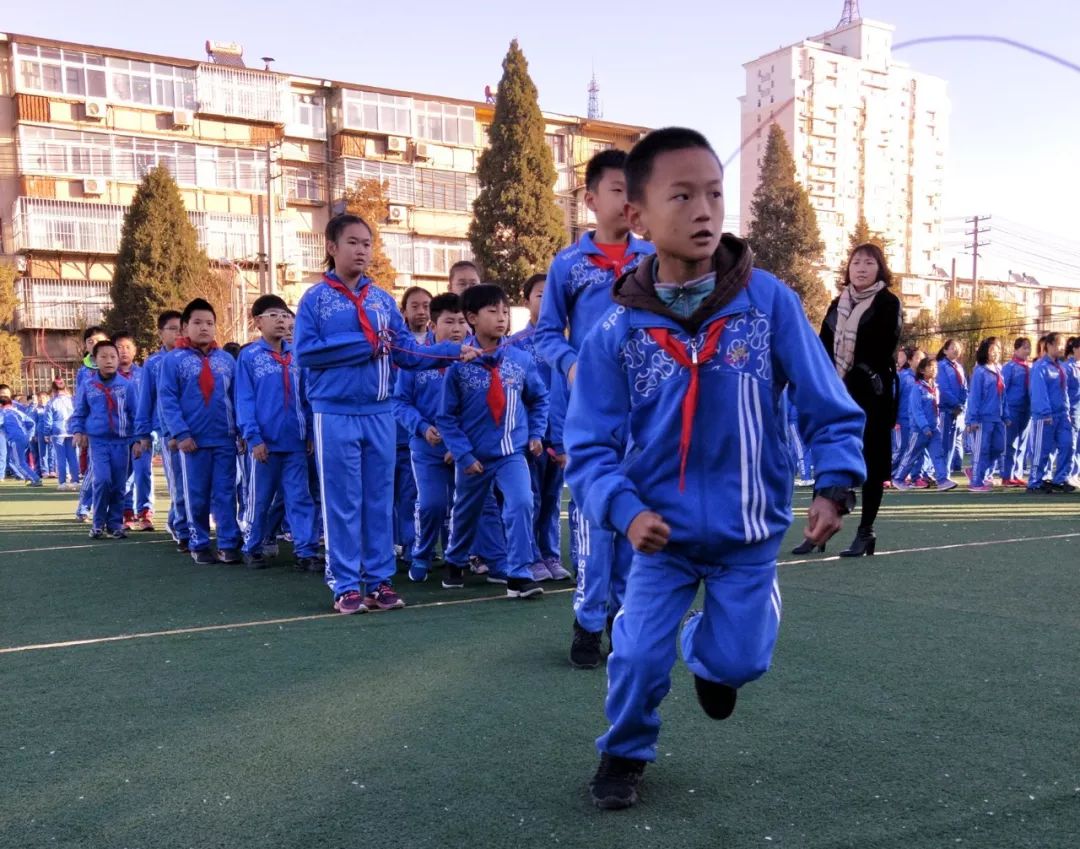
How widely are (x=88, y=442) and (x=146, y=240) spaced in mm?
27596

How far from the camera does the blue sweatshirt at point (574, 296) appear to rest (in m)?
4.36

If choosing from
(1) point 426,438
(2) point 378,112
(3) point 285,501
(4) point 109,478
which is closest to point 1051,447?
(1) point 426,438

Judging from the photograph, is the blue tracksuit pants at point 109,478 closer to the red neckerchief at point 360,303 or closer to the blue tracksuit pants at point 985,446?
the red neckerchief at point 360,303

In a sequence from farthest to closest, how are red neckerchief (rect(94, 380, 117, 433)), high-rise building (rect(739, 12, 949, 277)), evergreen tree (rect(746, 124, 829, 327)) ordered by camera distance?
high-rise building (rect(739, 12, 949, 277))
evergreen tree (rect(746, 124, 829, 327))
red neckerchief (rect(94, 380, 117, 433))

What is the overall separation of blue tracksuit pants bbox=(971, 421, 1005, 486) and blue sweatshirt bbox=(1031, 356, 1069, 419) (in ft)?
2.35

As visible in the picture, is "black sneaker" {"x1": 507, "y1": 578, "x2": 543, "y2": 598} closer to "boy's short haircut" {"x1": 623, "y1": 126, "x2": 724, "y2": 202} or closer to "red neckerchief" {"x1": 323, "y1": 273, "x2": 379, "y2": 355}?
"red neckerchief" {"x1": 323, "y1": 273, "x2": 379, "y2": 355}

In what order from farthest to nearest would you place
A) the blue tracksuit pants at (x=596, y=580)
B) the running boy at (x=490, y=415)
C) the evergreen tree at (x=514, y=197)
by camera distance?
the evergreen tree at (x=514, y=197), the running boy at (x=490, y=415), the blue tracksuit pants at (x=596, y=580)

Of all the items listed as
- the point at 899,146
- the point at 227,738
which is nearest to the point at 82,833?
the point at 227,738

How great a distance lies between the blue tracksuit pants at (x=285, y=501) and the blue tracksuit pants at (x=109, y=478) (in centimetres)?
284

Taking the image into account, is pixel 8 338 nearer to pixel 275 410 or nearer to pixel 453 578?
pixel 275 410

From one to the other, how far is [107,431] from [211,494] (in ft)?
8.13

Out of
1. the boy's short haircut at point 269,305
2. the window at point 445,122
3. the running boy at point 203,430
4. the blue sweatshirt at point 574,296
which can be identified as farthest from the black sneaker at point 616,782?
the window at point 445,122

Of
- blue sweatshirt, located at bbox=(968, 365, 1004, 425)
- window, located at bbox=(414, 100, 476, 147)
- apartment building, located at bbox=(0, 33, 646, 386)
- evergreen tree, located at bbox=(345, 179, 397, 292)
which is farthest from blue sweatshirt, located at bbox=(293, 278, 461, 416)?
window, located at bbox=(414, 100, 476, 147)

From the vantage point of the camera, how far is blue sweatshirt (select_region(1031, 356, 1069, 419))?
13.6m
